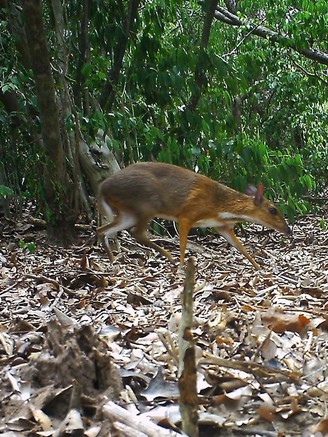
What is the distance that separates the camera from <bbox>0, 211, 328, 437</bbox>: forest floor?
93.4 inches

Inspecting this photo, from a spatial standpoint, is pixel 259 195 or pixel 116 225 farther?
pixel 259 195

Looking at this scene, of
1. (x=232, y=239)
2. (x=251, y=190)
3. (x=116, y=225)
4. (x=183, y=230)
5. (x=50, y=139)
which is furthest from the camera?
(x=251, y=190)

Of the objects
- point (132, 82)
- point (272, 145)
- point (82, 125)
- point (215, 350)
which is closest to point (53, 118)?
point (82, 125)

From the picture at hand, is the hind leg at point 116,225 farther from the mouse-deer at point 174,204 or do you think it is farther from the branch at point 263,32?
the branch at point 263,32

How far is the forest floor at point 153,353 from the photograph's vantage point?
2.37m

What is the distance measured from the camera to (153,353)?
3.05m

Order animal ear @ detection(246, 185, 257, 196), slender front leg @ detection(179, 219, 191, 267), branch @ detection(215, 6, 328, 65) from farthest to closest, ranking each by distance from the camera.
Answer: branch @ detection(215, 6, 328, 65) → animal ear @ detection(246, 185, 257, 196) → slender front leg @ detection(179, 219, 191, 267)

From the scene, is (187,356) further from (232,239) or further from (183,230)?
Answer: (232,239)

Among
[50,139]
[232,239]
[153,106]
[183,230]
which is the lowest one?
[232,239]

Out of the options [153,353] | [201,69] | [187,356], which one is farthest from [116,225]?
[187,356]

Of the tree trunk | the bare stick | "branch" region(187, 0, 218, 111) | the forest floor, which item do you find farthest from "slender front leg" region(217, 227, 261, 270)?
the bare stick

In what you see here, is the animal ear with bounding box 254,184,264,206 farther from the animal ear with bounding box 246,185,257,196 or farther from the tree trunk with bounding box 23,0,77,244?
the tree trunk with bounding box 23,0,77,244

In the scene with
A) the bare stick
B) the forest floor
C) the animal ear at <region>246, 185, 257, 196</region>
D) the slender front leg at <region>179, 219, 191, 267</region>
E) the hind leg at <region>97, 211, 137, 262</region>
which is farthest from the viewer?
the animal ear at <region>246, 185, 257, 196</region>

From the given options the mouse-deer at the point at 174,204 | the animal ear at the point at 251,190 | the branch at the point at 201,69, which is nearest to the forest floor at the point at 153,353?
the mouse-deer at the point at 174,204
